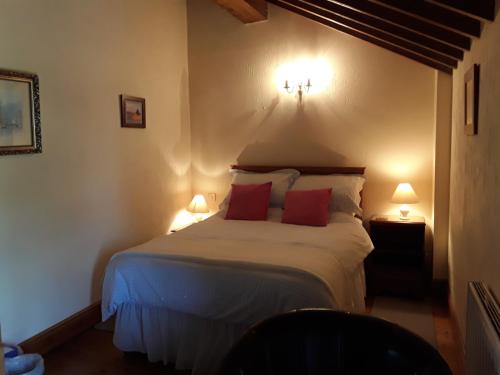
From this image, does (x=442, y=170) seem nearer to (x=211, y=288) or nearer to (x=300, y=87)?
(x=300, y=87)

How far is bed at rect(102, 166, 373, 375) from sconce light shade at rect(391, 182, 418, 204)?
0.97 metres

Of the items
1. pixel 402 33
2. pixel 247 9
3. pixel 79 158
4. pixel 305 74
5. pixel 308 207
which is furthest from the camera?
pixel 305 74

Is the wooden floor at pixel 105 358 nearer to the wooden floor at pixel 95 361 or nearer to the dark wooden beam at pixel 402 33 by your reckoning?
the wooden floor at pixel 95 361

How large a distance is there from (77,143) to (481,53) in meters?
2.58

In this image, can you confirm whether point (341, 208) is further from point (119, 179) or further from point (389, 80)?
point (119, 179)

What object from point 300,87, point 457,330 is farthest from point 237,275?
point 300,87

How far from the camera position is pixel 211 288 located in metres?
2.35

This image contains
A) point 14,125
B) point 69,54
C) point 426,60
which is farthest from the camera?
point 426,60

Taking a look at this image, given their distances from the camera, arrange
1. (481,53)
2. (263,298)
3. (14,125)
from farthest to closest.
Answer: (14,125), (263,298), (481,53)

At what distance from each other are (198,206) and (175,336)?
76.6 inches

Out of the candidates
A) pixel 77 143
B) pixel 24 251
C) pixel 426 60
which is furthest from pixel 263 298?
pixel 426 60

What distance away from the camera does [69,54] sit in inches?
116

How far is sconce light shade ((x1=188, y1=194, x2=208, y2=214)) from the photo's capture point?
4.31m

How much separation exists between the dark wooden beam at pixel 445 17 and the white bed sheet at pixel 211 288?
1.37 metres
